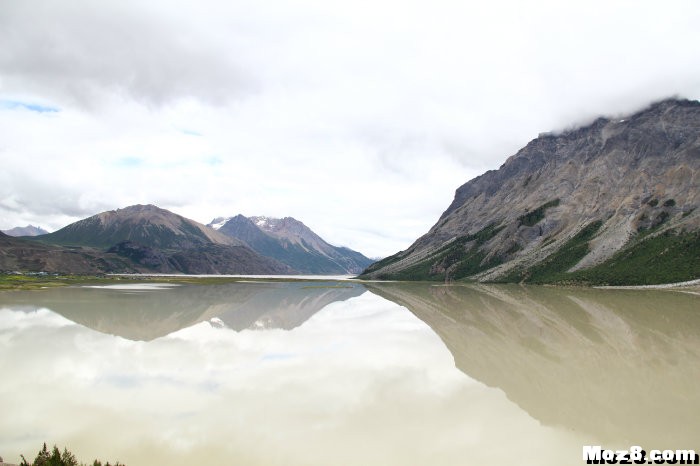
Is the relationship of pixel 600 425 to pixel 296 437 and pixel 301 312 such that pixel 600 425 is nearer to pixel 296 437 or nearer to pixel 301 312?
pixel 296 437

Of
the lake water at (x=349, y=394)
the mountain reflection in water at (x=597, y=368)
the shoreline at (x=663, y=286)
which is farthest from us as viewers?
the shoreline at (x=663, y=286)

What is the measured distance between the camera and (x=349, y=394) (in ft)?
76.2

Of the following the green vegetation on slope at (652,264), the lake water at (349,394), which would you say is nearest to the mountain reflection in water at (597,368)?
the lake water at (349,394)

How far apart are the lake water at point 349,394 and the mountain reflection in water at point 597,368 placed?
0.42ft

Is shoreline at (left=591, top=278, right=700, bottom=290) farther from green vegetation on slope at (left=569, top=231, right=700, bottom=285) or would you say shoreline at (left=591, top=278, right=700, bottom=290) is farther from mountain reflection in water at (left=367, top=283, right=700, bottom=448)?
mountain reflection in water at (left=367, top=283, right=700, bottom=448)

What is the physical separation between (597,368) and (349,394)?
16.5 m

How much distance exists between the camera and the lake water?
1639cm

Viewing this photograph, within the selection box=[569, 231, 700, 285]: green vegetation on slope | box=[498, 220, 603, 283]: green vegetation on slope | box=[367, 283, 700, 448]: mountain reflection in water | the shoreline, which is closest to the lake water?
box=[367, 283, 700, 448]: mountain reflection in water

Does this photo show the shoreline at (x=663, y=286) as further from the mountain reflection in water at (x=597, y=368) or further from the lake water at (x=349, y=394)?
the lake water at (x=349, y=394)

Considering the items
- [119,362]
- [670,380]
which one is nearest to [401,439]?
[670,380]

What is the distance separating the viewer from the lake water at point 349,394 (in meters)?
16.4

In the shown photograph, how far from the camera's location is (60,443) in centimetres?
1669

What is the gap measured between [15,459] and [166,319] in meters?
45.9

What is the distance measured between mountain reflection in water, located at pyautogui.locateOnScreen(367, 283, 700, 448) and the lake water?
13 cm
